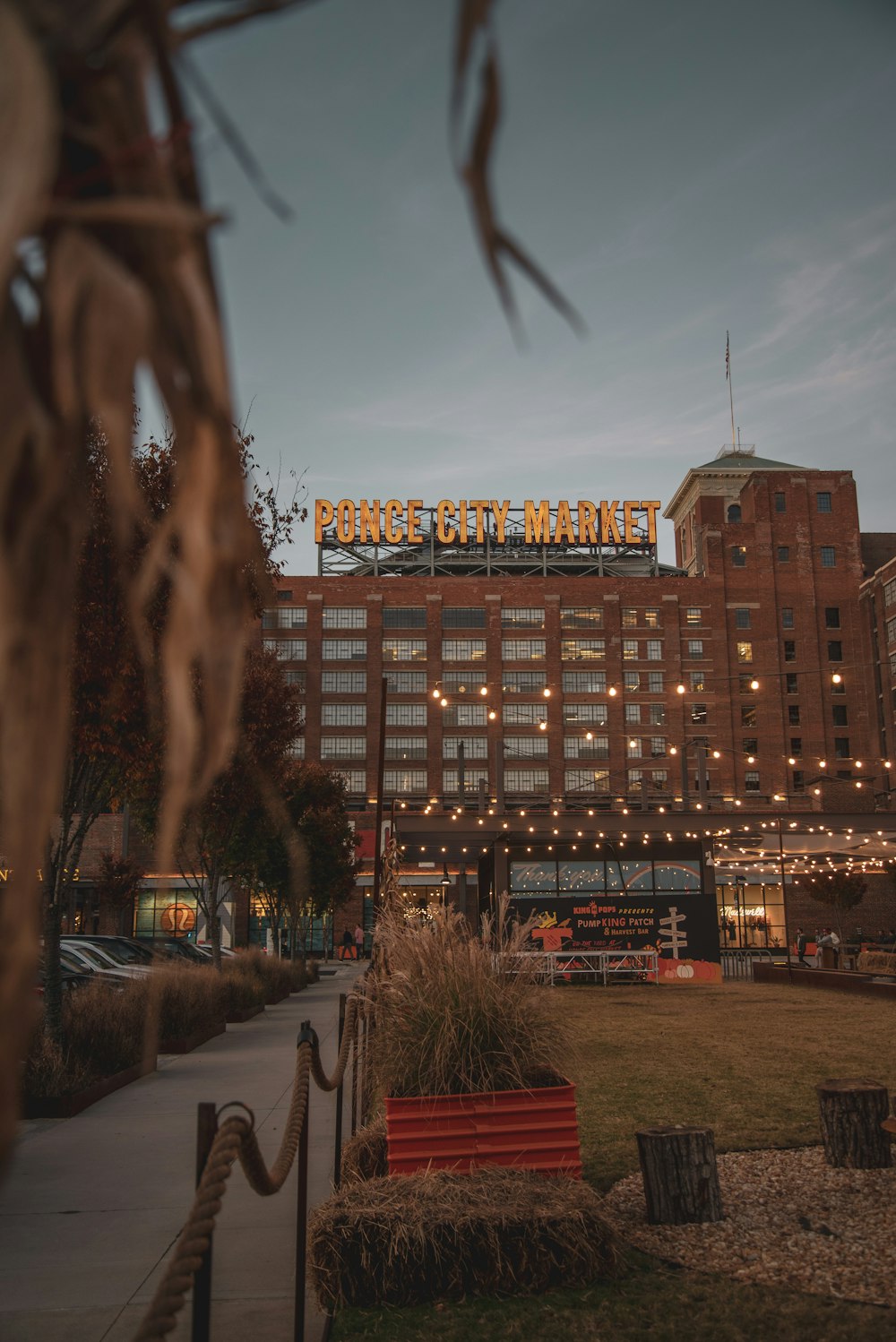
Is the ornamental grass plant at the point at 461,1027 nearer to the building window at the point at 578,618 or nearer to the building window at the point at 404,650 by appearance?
the building window at the point at 404,650

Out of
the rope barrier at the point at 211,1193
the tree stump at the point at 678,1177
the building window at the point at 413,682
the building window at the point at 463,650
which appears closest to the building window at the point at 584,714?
the building window at the point at 463,650

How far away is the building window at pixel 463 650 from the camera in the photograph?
8144 centimetres

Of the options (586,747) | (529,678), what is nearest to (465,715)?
(529,678)

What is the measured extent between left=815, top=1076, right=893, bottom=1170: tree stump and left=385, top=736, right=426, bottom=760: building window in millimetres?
71004

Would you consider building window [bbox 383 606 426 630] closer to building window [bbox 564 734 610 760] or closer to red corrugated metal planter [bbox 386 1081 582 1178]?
building window [bbox 564 734 610 760]

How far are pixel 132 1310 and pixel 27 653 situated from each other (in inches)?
205

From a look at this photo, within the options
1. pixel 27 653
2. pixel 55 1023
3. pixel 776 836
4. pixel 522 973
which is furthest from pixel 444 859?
pixel 27 653

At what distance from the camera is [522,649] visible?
Result: 81812 millimetres

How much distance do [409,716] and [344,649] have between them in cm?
692

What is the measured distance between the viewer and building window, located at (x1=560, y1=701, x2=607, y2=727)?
7944 cm

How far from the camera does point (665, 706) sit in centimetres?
7956

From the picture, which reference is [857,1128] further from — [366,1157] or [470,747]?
[470,747]

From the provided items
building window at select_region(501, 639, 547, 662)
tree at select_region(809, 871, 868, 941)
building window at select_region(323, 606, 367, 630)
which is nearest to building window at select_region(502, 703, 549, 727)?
building window at select_region(501, 639, 547, 662)

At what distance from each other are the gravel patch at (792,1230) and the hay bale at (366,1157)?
1435 mm
